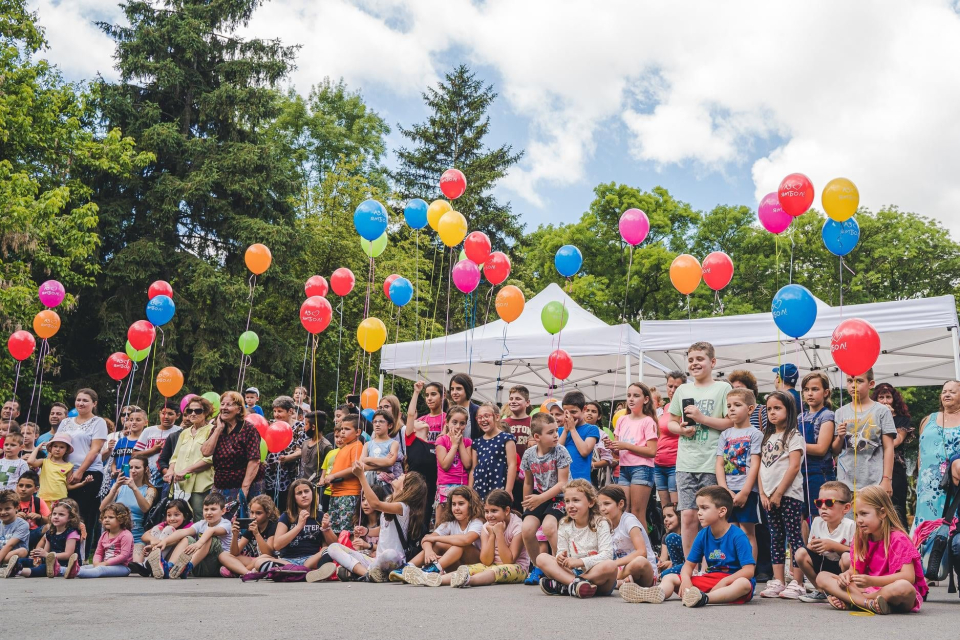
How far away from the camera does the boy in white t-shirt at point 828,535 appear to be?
563 cm

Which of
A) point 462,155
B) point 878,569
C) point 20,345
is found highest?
point 462,155

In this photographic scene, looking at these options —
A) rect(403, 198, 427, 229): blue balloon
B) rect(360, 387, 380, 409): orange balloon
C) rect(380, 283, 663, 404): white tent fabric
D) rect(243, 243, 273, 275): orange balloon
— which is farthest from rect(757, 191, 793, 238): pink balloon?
rect(243, 243, 273, 275): orange balloon

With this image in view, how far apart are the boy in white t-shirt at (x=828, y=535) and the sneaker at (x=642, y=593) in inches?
38.9

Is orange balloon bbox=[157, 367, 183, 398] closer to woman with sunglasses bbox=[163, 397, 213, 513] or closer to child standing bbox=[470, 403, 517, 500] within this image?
woman with sunglasses bbox=[163, 397, 213, 513]

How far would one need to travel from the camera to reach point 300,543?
8.04 meters

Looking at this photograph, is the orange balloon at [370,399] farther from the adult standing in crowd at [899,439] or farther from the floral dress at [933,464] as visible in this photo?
the floral dress at [933,464]

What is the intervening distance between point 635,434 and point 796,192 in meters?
3.27

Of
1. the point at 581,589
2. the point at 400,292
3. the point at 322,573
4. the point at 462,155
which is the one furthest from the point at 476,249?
the point at 462,155

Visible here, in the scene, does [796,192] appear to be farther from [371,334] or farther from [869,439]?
[371,334]

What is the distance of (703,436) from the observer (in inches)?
269

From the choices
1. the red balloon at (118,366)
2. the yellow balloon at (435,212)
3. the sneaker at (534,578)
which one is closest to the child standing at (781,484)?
the sneaker at (534,578)

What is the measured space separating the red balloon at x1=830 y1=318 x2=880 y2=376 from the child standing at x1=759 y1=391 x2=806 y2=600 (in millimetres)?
671

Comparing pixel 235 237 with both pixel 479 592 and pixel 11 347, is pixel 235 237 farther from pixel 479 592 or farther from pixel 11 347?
pixel 479 592

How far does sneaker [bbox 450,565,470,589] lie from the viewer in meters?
6.76
